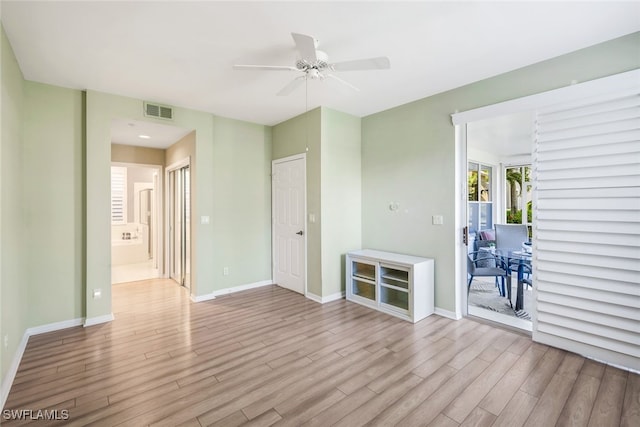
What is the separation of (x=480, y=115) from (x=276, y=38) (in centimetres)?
232

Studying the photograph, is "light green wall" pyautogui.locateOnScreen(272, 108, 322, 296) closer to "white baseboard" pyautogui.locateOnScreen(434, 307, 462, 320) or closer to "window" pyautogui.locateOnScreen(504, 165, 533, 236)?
"white baseboard" pyautogui.locateOnScreen(434, 307, 462, 320)

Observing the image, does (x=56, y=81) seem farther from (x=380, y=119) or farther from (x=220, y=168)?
(x=380, y=119)

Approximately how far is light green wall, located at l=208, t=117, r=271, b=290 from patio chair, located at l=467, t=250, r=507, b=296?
10.5 ft

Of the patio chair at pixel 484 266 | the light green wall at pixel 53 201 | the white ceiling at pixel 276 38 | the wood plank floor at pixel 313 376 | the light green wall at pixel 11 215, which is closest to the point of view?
the wood plank floor at pixel 313 376

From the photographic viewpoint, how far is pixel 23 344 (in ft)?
9.45

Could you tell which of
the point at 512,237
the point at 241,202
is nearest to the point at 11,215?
the point at 241,202

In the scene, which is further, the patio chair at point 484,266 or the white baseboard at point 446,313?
the patio chair at point 484,266

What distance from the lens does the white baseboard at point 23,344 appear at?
2.14m

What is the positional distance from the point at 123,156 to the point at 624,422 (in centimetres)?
682

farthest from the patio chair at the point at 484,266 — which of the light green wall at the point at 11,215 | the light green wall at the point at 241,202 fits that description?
the light green wall at the point at 11,215

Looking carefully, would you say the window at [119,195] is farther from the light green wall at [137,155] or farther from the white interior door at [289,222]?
the white interior door at [289,222]

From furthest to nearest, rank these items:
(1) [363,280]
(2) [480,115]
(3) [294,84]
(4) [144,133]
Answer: (4) [144,133], (1) [363,280], (2) [480,115], (3) [294,84]

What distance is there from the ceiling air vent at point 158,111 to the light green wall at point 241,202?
2.25ft

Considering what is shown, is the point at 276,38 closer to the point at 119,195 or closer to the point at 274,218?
the point at 274,218
